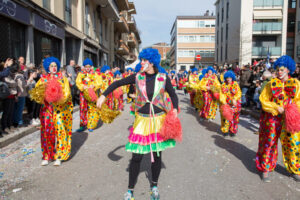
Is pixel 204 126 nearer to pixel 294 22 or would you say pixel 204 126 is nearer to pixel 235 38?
pixel 235 38

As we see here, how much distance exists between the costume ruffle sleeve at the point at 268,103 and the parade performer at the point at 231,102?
85.6 inches

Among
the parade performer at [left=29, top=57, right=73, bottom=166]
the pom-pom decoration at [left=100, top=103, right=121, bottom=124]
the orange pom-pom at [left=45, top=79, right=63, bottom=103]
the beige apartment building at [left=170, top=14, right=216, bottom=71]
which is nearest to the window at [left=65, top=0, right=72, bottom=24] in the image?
the parade performer at [left=29, top=57, right=73, bottom=166]

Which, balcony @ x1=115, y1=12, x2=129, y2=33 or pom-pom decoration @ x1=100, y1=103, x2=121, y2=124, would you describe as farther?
balcony @ x1=115, y1=12, x2=129, y2=33

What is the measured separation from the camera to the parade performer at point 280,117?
392cm

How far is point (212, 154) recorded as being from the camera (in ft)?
17.3

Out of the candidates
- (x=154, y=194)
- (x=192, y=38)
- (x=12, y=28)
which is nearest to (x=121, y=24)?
(x=12, y=28)

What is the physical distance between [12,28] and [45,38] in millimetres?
3236

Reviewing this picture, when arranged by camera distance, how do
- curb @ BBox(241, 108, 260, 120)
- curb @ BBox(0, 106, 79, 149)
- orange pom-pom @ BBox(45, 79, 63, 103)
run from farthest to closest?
curb @ BBox(241, 108, 260, 120) < curb @ BBox(0, 106, 79, 149) < orange pom-pom @ BBox(45, 79, 63, 103)

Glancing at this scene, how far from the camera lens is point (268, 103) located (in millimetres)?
3994

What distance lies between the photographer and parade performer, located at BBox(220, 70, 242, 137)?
6410 millimetres

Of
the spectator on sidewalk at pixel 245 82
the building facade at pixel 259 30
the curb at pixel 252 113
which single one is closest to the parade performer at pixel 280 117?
the curb at pixel 252 113

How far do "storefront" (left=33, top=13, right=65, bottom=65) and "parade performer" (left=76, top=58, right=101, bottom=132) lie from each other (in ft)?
15.9

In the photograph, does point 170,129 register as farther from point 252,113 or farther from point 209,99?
point 252,113

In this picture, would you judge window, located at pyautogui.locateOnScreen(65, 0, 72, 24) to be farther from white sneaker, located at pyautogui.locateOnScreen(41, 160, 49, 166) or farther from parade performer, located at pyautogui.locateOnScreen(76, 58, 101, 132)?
white sneaker, located at pyautogui.locateOnScreen(41, 160, 49, 166)
